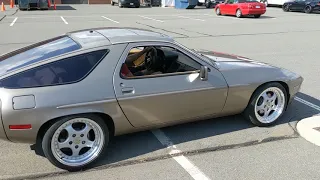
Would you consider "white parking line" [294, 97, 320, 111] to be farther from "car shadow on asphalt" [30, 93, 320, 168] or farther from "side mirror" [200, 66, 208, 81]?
"side mirror" [200, 66, 208, 81]

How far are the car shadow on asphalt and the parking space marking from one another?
59mm

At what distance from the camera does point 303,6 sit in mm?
25281

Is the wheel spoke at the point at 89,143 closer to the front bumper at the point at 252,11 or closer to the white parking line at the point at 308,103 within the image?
the white parking line at the point at 308,103

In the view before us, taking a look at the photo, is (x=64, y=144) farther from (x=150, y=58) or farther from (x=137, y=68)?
(x=150, y=58)

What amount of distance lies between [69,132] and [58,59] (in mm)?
761

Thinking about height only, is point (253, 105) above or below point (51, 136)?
above

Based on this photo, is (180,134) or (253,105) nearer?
(180,134)

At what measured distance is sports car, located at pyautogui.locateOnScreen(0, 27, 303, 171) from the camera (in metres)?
2.93

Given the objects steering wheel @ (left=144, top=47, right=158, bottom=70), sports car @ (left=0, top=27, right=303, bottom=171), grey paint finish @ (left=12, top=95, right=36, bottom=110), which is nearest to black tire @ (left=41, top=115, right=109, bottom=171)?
sports car @ (left=0, top=27, right=303, bottom=171)

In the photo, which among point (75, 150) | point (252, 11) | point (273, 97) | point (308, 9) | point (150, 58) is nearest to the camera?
point (75, 150)

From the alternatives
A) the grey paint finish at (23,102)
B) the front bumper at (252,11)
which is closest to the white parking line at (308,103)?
the grey paint finish at (23,102)

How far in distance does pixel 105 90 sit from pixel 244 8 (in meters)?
19.0

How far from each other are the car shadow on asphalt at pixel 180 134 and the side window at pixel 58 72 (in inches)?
37.5

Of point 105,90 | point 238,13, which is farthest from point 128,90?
point 238,13
